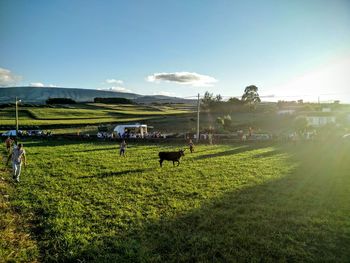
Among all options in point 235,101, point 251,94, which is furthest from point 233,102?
point 251,94

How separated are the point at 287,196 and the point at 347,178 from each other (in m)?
6.86

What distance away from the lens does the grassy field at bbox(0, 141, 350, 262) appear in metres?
8.50

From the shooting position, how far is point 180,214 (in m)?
11.4

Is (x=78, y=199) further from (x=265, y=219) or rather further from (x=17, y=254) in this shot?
(x=265, y=219)

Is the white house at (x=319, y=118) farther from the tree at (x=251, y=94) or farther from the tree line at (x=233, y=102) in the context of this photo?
the tree at (x=251, y=94)

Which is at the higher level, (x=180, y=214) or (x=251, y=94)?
(x=251, y=94)

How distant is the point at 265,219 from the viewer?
35.8 ft

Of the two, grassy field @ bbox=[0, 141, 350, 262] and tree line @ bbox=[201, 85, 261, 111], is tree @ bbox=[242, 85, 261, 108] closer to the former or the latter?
tree line @ bbox=[201, 85, 261, 111]

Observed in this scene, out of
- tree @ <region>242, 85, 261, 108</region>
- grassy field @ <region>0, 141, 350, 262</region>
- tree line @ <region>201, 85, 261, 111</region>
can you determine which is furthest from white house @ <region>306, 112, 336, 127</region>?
grassy field @ <region>0, 141, 350, 262</region>

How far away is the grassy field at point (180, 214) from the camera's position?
8.50 metres

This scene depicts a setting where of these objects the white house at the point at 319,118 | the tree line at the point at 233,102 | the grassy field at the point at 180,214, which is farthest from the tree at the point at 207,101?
the grassy field at the point at 180,214

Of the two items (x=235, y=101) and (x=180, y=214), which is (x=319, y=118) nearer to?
(x=235, y=101)

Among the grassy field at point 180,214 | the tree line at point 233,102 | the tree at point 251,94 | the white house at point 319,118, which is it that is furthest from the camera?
the tree at point 251,94

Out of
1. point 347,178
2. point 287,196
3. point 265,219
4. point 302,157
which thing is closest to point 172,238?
point 265,219
